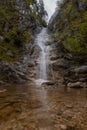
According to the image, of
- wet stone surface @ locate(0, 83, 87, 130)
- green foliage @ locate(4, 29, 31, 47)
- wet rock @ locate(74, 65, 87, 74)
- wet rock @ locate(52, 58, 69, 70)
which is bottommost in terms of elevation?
wet stone surface @ locate(0, 83, 87, 130)

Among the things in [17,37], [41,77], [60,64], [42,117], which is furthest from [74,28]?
[42,117]

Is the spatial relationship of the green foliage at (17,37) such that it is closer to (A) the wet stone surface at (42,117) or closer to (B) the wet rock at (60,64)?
(B) the wet rock at (60,64)

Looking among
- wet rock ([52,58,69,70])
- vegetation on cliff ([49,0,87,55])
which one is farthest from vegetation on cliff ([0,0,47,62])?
vegetation on cliff ([49,0,87,55])

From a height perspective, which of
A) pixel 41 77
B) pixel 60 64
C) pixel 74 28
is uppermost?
pixel 74 28

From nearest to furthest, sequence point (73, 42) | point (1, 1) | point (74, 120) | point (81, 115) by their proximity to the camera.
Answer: point (74, 120) < point (81, 115) < point (1, 1) < point (73, 42)

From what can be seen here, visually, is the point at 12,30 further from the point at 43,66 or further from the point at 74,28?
the point at 74,28

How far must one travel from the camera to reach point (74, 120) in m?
6.73

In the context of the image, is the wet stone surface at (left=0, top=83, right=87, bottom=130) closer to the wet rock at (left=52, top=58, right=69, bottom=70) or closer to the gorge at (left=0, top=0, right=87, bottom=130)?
the gorge at (left=0, top=0, right=87, bottom=130)

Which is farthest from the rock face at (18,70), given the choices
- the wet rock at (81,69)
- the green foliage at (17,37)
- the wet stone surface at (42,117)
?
the wet stone surface at (42,117)

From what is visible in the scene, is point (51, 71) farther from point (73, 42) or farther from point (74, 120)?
point (74, 120)

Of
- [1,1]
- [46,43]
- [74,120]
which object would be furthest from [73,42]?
[74,120]

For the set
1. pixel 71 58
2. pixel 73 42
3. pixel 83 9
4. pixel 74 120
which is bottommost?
pixel 74 120

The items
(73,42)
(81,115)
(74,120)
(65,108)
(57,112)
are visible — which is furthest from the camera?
(73,42)

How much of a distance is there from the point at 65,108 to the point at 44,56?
2199 centimetres
